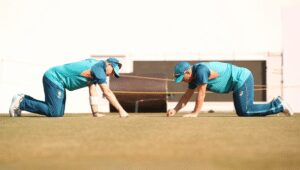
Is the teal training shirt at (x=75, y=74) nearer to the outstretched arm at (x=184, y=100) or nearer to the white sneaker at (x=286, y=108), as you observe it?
the outstretched arm at (x=184, y=100)

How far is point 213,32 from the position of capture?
35.6ft

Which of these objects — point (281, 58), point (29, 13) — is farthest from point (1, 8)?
point (281, 58)

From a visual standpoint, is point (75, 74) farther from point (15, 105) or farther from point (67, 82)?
point (15, 105)

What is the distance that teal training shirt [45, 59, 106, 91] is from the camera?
17.0 feet

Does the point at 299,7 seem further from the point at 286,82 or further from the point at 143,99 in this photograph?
the point at 143,99

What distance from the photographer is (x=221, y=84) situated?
537 cm

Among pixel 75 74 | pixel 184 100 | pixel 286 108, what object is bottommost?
pixel 286 108

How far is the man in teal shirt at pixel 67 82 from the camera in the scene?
5.21 m

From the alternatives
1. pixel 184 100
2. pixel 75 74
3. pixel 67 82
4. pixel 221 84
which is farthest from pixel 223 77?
pixel 67 82

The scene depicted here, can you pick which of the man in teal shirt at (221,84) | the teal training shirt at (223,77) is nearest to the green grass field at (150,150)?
the man in teal shirt at (221,84)

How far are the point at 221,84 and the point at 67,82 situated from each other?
5.19 feet

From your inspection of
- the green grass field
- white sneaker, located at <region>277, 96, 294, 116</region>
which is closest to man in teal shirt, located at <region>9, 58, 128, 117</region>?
white sneaker, located at <region>277, 96, 294, 116</region>

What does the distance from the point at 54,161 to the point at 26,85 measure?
29.5 ft

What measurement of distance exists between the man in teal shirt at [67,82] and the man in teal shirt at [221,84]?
2.25ft
